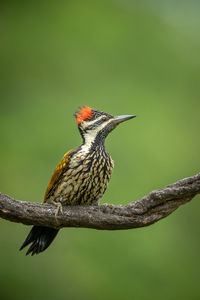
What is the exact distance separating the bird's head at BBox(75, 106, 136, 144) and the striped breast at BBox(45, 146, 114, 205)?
0.16 m

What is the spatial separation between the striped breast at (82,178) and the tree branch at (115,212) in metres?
0.37

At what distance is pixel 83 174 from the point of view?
3627mm

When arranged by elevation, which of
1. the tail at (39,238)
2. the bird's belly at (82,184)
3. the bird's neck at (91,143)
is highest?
the bird's neck at (91,143)

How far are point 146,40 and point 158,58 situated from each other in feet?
1.29

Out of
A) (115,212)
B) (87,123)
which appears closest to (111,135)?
(87,123)

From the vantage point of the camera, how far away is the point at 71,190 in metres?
3.63

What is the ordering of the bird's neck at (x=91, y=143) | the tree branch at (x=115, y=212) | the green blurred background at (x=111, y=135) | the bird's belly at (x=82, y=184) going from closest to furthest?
the tree branch at (x=115, y=212), the bird's belly at (x=82, y=184), the bird's neck at (x=91, y=143), the green blurred background at (x=111, y=135)

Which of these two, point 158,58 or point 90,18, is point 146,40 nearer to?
point 158,58

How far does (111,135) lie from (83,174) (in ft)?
7.38

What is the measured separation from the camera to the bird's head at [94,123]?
12.6 ft

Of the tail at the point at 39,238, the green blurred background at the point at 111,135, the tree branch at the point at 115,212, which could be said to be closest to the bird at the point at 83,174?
the tail at the point at 39,238

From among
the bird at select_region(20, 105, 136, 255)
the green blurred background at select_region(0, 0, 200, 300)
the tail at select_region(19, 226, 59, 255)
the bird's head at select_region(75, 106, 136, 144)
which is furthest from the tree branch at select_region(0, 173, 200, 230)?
the green blurred background at select_region(0, 0, 200, 300)

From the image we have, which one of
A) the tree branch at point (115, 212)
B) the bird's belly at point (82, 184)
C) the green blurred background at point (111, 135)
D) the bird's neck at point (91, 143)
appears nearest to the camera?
the tree branch at point (115, 212)

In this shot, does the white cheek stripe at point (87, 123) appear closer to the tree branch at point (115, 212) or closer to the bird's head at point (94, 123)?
the bird's head at point (94, 123)
